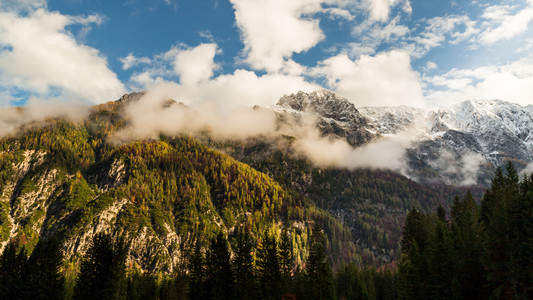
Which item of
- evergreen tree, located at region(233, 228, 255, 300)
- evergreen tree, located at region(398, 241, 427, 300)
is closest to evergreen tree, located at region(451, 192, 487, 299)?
evergreen tree, located at region(398, 241, 427, 300)

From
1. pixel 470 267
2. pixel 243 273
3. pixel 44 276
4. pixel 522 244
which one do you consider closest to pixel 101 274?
pixel 44 276

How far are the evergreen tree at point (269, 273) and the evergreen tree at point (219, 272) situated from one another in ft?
24.9

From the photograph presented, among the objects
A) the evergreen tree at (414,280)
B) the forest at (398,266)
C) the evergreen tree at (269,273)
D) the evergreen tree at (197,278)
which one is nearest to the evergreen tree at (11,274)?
the forest at (398,266)

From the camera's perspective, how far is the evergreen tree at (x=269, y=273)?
250 feet

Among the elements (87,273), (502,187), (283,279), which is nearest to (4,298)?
(87,273)

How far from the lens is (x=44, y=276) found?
258 ft

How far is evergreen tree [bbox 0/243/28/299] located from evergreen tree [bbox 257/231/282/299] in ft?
190

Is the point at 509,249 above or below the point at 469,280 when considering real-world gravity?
above

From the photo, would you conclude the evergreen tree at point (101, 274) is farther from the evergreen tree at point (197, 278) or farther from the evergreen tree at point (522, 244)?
the evergreen tree at point (522, 244)

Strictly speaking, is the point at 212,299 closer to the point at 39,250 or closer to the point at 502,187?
the point at 39,250

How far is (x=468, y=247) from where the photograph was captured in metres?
59.2

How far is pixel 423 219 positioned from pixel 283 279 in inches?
1644

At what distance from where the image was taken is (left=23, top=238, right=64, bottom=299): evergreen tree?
76625 millimetres

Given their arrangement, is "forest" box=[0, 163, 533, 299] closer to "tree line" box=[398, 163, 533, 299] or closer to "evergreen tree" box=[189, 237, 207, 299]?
"tree line" box=[398, 163, 533, 299]
